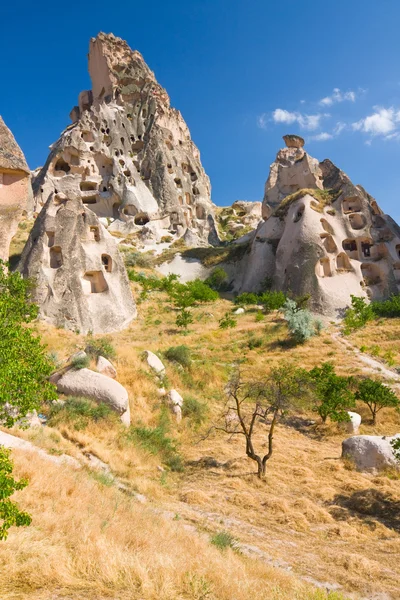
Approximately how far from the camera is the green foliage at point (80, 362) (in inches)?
500

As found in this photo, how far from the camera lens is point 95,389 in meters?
12.0

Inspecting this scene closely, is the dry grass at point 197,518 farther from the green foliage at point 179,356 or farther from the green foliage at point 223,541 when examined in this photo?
the green foliage at point 179,356

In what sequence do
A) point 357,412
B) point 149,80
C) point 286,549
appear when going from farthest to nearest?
point 149,80
point 357,412
point 286,549

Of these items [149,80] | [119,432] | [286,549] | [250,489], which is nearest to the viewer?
[286,549]

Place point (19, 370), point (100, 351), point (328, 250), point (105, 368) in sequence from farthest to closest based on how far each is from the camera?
point (328, 250) < point (100, 351) < point (105, 368) < point (19, 370)

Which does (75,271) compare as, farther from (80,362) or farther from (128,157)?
(128,157)

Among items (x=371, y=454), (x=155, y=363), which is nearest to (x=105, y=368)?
(x=155, y=363)

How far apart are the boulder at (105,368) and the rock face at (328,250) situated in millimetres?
22031

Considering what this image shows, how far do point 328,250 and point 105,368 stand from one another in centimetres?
2783

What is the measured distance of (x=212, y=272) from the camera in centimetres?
4253

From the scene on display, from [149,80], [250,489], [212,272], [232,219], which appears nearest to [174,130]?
[149,80]

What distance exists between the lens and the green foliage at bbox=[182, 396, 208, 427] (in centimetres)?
1412

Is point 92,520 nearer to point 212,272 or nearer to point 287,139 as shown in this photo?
point 212,272

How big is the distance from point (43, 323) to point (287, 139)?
→ 62846 millimetres
